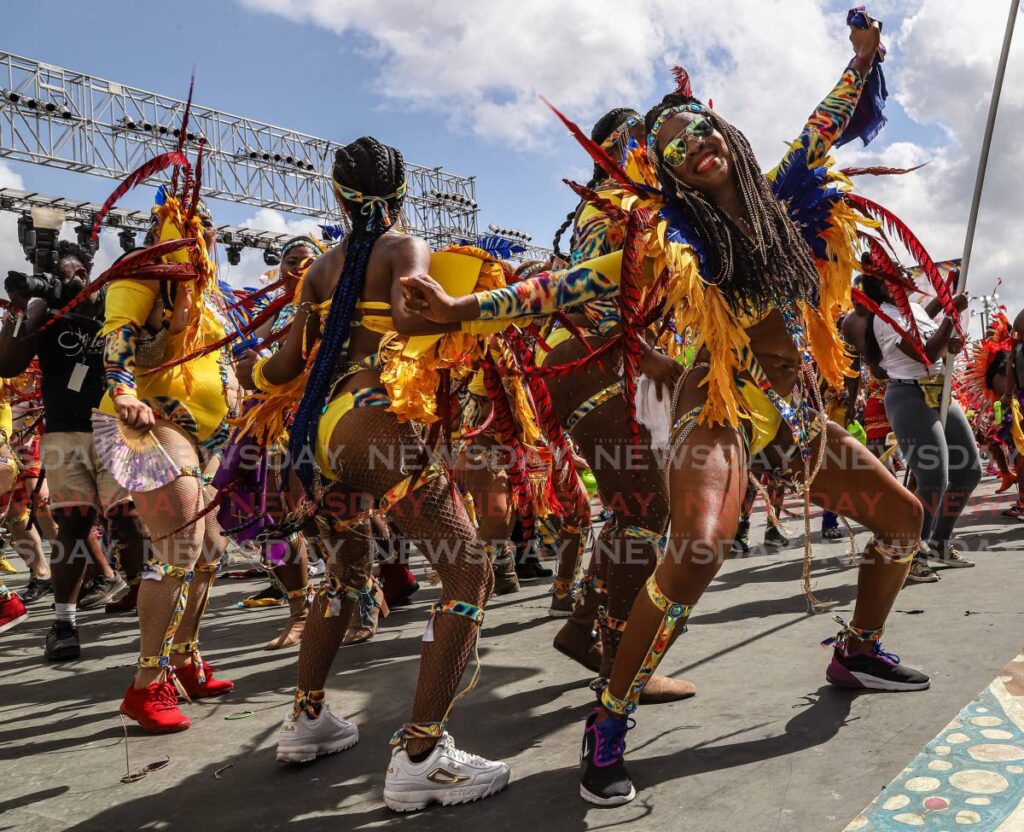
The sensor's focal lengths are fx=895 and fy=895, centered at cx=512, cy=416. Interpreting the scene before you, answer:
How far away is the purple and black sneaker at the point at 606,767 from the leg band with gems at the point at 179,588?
67.4 inches

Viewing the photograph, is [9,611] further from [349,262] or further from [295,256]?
[349,262]

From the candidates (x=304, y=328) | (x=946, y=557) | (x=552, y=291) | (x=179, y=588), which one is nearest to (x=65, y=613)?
(x=179, y=588)

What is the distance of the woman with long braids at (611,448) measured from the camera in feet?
9.93

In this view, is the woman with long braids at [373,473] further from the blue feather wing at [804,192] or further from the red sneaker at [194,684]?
the blue feather wing at [804,192]

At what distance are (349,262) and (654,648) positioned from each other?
55.2 inches

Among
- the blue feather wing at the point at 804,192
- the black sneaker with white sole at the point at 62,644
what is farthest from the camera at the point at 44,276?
the blue feather wing at the point at 804,192

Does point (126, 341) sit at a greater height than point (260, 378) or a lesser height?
greater

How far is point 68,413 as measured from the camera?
462 centimetres

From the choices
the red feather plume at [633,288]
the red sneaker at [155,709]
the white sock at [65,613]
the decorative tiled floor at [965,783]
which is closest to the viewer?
the decorative tiled floor at [965,783]

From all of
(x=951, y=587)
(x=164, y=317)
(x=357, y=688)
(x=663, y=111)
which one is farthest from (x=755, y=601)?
(x=164, y=317)

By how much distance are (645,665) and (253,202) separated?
63.9 feet

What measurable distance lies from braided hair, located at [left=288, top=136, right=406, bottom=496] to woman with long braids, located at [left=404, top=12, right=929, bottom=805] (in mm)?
367

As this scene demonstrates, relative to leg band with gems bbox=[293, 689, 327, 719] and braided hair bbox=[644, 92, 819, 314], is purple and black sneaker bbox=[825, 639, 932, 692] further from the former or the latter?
leg band with gems bbox=[293, 689, 327, 719]

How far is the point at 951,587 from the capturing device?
452cm
